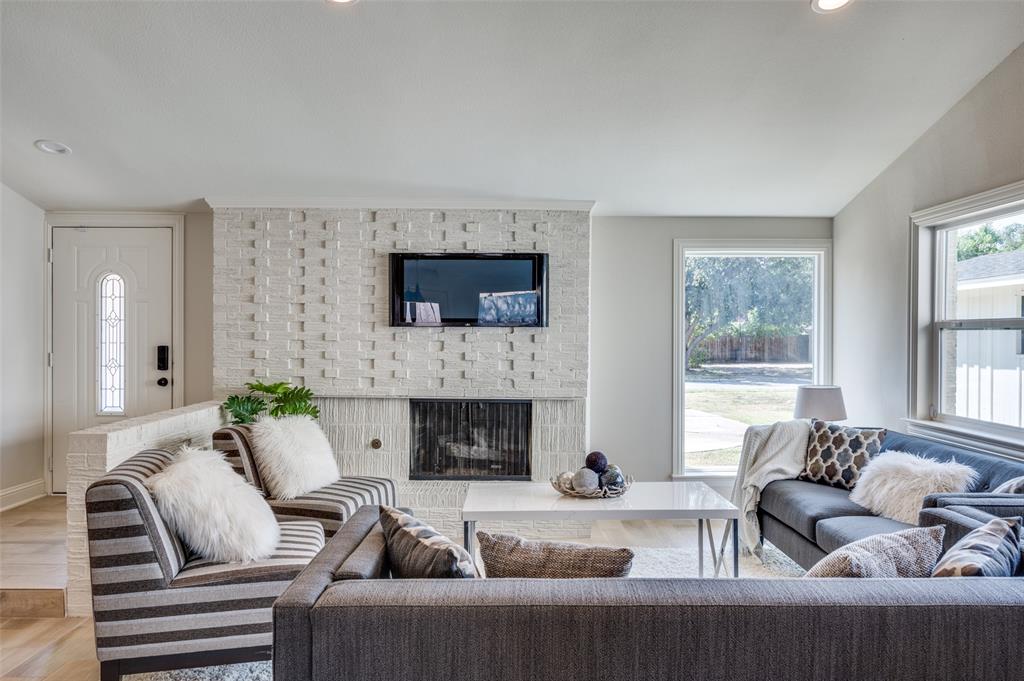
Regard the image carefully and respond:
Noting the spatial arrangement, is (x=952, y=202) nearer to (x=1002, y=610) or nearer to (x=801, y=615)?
(x=1002, y=610)

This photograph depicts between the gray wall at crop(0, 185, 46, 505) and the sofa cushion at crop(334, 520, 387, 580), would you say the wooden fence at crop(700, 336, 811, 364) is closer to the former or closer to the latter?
the sofa cushion at crop(334, 520, 387, 580)

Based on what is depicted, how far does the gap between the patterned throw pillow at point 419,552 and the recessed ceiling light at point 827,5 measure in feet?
8.41

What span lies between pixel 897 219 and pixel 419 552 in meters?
3.66

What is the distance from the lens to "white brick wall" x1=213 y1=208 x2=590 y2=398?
4.15 meters

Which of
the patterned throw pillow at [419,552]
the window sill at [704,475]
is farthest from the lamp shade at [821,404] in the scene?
the patterned throw pillow at [419,552]

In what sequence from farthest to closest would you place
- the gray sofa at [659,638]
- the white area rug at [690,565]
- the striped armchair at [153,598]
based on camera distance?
the white area rug at [690,565], the striped armchair at [153,598], the gray sofa at [659,638]

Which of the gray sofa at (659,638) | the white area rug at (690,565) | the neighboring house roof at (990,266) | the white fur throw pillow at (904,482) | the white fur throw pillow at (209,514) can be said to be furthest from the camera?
the white area rug at (690,565)

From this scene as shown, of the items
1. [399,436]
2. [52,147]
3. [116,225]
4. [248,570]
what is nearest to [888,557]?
[248,570]

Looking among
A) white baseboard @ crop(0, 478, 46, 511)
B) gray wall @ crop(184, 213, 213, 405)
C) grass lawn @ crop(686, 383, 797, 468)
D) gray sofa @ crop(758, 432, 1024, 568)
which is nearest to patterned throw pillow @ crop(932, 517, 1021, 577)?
gray sofa @ crop(758, 432, 1024, 568)

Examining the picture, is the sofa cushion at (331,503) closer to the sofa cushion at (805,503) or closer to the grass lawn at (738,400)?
the sofa cushion at (805,503)

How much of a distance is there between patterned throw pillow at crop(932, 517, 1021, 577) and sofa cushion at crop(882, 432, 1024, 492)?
1275 mm

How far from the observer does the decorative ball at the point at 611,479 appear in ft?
9.50

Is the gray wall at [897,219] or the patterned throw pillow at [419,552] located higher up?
the gray wall at [897,219]

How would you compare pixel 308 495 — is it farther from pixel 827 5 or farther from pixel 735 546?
pixel 827 5
